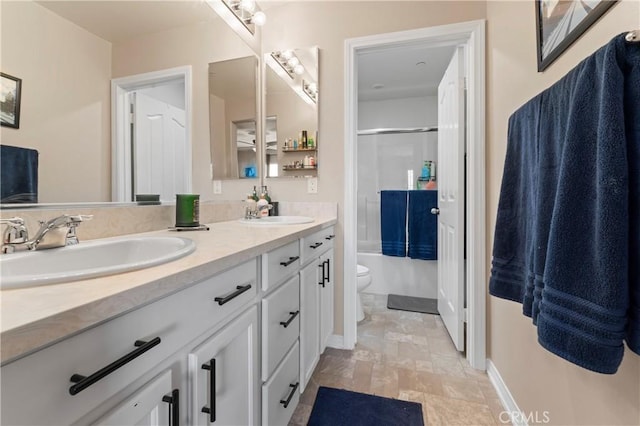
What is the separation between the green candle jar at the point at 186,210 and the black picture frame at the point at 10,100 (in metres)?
0.56

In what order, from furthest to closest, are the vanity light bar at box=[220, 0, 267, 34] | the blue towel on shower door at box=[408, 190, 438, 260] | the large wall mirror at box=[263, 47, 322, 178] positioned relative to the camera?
the blue towel on shower door at box=[408, 190, 438, 260]
the large wall mirror at box=[263, 47, 322, 178]
the vanity light bar at box=[220, 0, 267, 34]

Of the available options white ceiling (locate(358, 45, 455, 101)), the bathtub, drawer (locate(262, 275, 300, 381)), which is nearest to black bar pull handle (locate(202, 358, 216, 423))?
drawer (locate(262, 275, 300, 381))

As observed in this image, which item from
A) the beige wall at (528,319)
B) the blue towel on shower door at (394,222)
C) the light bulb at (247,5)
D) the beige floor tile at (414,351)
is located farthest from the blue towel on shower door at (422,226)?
the light bulb at (247,5)

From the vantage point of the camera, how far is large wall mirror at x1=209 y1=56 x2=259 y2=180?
171 cm

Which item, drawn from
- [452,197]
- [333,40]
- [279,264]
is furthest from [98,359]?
[333,40]

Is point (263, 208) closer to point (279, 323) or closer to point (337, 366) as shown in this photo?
point (279, 323)

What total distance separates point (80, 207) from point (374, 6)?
195cm

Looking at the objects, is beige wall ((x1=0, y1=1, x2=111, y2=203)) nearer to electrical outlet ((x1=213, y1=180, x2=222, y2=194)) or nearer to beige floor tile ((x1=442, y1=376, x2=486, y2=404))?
electrical outlet ((x1=213, y1=180, x2=222, y2=194))

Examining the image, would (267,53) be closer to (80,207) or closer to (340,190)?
(340,190)

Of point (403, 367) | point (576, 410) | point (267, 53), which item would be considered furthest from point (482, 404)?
point (267, 53)

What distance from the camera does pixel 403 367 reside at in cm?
169

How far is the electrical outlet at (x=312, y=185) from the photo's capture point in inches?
Result: 77.3

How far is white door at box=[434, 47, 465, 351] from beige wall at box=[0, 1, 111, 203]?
5.87 ft

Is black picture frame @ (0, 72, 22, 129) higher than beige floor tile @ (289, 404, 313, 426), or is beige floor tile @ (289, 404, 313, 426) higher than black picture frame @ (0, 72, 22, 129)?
black picture frame @ (0, 72, 22, 129)
